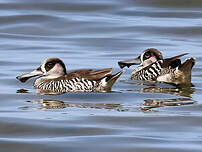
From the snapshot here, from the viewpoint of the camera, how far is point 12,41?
862 inches

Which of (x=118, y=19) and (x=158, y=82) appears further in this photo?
(x=118, y=19)

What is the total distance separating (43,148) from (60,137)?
64 cm

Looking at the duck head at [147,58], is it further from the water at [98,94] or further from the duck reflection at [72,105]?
the duck reflection at [72,105]

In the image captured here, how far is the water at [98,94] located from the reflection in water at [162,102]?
15mm

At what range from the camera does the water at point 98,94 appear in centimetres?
1141

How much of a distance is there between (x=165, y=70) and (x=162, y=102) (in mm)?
2828

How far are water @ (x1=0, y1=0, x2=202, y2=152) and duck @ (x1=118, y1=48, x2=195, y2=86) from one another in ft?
0.90

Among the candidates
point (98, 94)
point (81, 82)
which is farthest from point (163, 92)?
point (81, 82)

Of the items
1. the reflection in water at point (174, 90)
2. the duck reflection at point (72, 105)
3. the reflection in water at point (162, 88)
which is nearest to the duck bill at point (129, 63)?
the reflection in water at point (162, 88)

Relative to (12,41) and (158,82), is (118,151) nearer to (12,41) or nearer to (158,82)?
(158,82)

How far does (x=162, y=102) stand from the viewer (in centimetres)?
1405

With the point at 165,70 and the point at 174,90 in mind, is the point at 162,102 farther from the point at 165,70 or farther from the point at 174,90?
the point at 165,70

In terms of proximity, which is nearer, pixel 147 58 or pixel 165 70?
pixel 165 70

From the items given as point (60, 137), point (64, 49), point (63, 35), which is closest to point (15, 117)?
point (60, 137)
